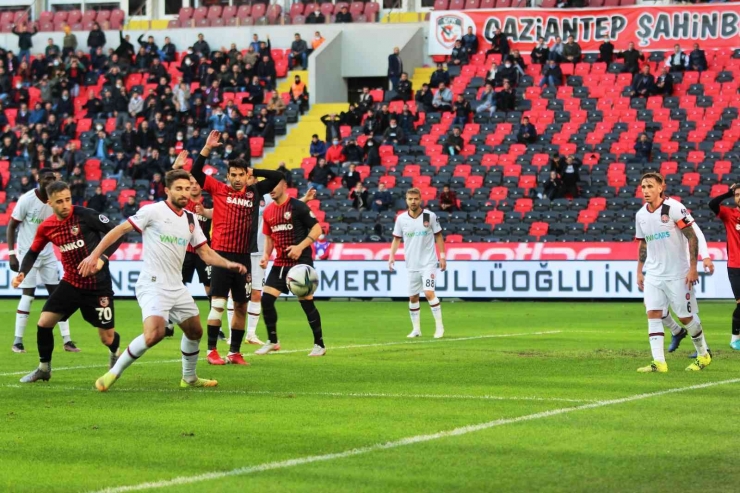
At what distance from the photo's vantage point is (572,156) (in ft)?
112

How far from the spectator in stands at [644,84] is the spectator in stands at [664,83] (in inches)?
7.3

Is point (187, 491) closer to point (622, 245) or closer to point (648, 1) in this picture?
point (622, 245)

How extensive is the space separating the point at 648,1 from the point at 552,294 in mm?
16353

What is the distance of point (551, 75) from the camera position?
38.4 m

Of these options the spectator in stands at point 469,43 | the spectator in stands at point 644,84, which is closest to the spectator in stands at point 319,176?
the spectator in stands at point 469,43

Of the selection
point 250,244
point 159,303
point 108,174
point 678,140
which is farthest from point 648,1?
point 159,303

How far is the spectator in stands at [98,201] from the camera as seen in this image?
120 ft

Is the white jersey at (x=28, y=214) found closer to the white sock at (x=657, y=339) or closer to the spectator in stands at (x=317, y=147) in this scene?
the white sock at (x=657, y=339)

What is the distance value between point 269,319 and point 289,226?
133cm

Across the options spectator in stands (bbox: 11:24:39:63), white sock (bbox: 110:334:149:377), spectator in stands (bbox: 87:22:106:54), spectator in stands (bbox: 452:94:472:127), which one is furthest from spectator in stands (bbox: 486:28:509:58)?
white sock (bbox: 110:334:149:377)

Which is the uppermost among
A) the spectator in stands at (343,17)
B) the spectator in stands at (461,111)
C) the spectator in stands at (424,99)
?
the spectator in stands at (343,17)

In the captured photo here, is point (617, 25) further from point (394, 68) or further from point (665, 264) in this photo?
point (665, 264)

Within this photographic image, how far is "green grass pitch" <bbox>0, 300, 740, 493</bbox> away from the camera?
7.29 m

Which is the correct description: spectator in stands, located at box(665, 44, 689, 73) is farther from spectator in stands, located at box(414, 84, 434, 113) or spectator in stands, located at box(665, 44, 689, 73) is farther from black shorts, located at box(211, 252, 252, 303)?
black shorts, located at box(211, 252, 252, 303)
